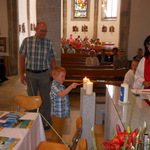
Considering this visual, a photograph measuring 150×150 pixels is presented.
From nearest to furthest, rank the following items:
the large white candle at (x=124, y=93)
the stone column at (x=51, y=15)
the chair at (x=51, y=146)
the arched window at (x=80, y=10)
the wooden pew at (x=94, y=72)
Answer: the chair at (x=51, y=146), the large white candle at (x=124, y=93), the stone column at (x=51, y=15), the wooden pew at (x=94, y=72), the arched window at (x=80, y=10)

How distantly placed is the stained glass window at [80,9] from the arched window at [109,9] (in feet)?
5.90

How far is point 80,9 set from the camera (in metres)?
21.9

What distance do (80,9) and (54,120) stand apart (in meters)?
19.7

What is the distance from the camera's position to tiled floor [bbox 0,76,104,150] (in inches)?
161

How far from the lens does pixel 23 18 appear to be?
41.1 feet

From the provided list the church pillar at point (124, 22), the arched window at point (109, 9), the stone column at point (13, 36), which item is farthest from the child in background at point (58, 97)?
the arched window at point (109, 9)

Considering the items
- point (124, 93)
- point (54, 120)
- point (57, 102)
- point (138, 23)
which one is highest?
point (138, 23)

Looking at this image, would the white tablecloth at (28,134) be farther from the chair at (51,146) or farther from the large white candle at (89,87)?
the large white candle at (89,87)

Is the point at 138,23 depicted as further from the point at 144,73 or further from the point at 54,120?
the point at 54,120

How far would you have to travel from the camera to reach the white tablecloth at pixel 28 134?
205 cm

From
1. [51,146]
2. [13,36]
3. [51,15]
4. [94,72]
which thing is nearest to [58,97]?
[51,146]

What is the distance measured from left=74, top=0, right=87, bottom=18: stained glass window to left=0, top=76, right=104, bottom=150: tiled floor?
1366 centimetres

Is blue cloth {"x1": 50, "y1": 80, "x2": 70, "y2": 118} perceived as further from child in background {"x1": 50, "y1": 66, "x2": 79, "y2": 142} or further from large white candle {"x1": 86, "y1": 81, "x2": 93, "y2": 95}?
large white candle {"x1": 86, "y1": 81, "x2": 93, "y2": 95}

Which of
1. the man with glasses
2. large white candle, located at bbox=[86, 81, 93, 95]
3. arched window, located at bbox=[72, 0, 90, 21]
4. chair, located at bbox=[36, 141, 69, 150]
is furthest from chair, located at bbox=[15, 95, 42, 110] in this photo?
arched window, located at bbox=[72, 0, 90, 21]
